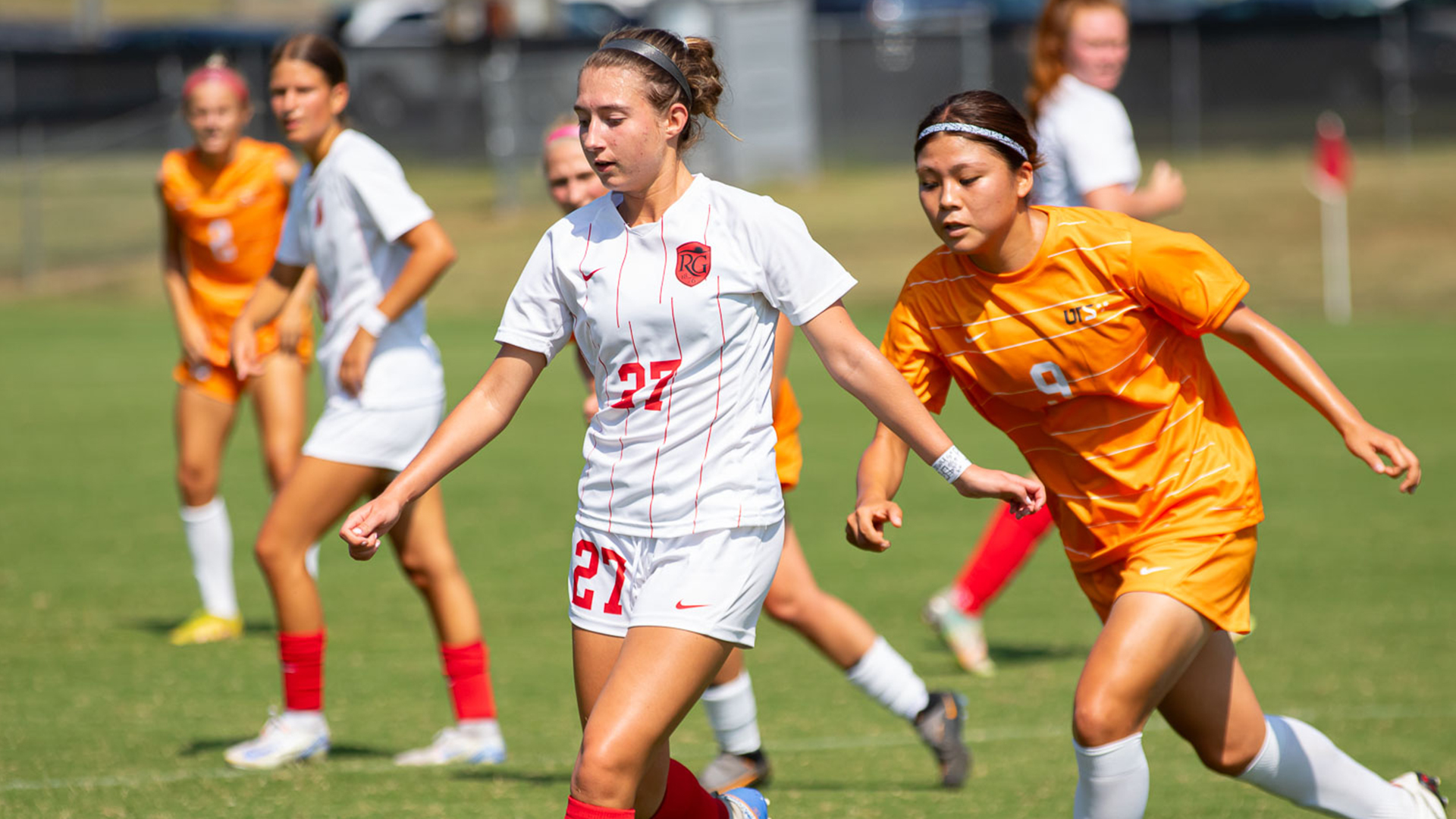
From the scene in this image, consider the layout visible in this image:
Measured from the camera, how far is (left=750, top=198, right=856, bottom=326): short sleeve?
11.5 ft

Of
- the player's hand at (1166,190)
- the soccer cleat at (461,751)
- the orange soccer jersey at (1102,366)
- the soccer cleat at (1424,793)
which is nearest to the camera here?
the orange soccer jersey at (1102,366)

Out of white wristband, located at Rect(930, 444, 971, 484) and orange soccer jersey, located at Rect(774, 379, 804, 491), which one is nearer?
white wristband, located at Rect(930, 444, 971, 484)

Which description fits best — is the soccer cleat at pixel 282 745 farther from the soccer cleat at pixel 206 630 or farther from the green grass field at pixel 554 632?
the soccer cleat at pixel 206 630

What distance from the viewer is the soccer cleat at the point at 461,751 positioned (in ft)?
17.3

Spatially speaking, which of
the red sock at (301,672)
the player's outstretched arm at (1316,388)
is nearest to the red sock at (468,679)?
the red sock at (301,672)

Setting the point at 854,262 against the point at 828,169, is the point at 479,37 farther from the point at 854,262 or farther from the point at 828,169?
the point at 854,262

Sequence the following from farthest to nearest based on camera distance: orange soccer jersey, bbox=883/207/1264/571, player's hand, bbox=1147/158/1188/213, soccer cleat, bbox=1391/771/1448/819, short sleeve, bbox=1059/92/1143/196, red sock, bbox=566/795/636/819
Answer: short sleeve, bbox=1059/92/1143/196
player's hand, bbox=1147/158/1188/213
soccer cleat, bbox=1391/771/1448/819
orange soccer jersey, bbox=883/207/1264/571
red sock, bbox=566/795/636/819

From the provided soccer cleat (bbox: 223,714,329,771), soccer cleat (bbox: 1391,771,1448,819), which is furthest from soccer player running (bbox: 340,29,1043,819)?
soccer cleat (bbox: 223,714,329,771)

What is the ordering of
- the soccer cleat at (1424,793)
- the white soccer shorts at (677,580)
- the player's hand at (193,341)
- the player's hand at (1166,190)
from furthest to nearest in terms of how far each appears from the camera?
the player's hand at (193,341) < the player's hand at (1166,190) < the soccer cleat at (1424,793) < the white soccer shorts at (677,580)

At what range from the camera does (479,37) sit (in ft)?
100.0

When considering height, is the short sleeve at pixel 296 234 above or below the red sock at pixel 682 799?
above

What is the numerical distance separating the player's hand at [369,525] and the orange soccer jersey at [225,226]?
160 inches

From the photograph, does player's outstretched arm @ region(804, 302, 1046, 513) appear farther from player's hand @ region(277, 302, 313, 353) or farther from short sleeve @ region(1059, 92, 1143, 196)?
short sleeve @ region(1059, 92, 1143, 196)

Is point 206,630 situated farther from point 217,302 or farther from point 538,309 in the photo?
point 538,309
